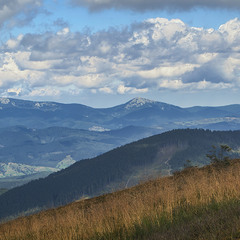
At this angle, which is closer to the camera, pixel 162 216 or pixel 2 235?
pixel 162 216

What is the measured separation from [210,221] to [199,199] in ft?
13.3

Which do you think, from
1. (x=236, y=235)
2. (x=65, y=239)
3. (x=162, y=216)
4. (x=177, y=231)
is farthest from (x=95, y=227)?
(x=236, y=235)

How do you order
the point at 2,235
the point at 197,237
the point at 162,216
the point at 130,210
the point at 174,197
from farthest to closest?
the point at 2,235, the point at 174,197, the point at 130,210, the point at 162,216, the point at 197,237

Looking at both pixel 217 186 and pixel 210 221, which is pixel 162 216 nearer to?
pixel 210 221

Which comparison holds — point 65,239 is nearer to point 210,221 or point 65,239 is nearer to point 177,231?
point 177,231

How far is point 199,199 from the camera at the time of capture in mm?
15289

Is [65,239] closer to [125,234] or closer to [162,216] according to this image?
[125,234]

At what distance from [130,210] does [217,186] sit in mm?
4342

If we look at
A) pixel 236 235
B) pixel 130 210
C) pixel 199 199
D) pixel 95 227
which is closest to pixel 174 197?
pixel 199 199

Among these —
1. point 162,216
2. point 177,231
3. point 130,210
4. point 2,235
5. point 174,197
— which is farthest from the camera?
point 2,235

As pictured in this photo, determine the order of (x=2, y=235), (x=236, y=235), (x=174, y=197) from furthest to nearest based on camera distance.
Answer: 1. (x=2, y=235)
2. (x=174, y=197)
3. (x=236, y=235)

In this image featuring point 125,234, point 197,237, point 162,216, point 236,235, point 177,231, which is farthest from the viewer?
point 162,216

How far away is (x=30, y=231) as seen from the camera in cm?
1702

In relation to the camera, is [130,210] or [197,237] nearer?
[197,237]
